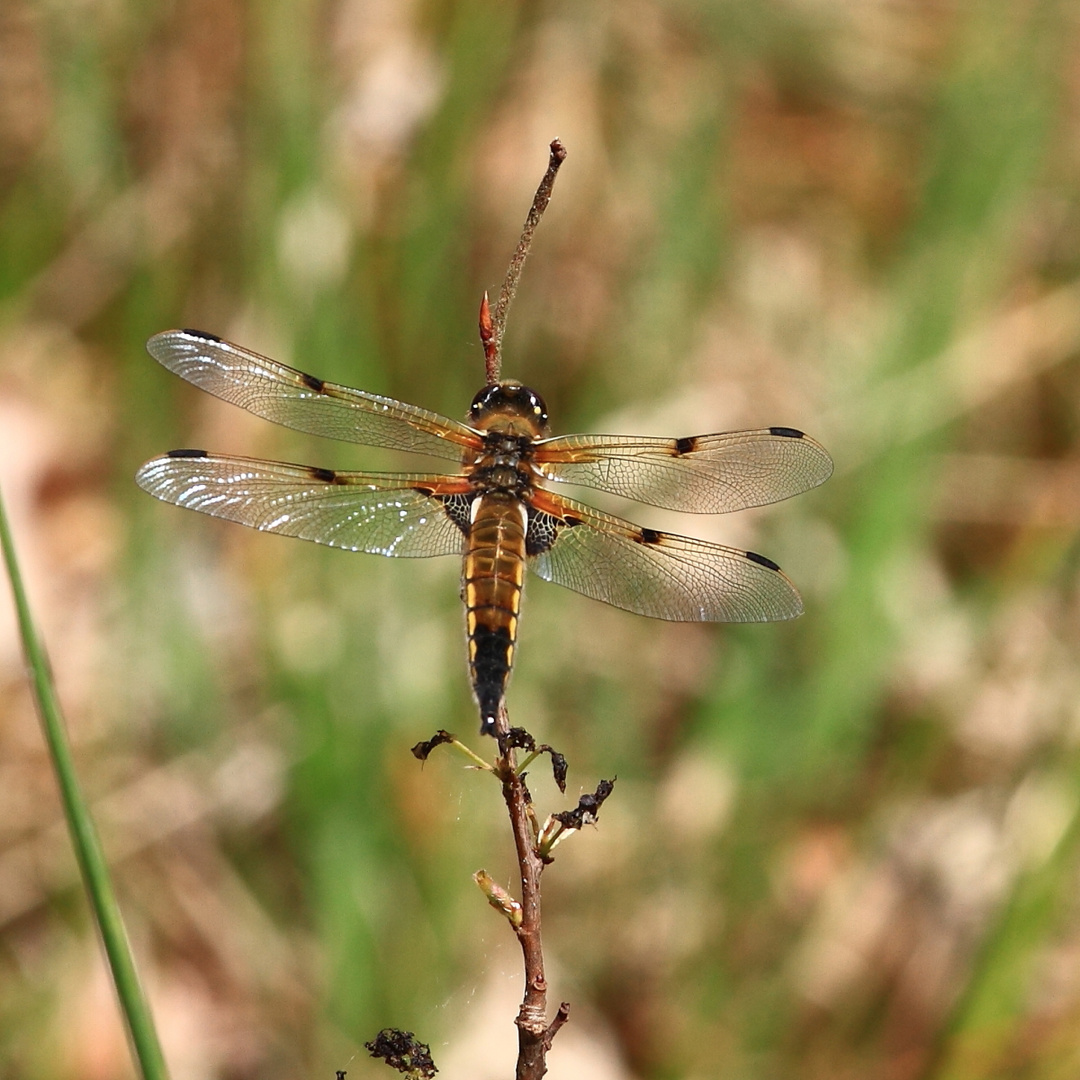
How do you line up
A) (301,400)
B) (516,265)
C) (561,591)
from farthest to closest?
(561,591)
(301,400)
(516,265)

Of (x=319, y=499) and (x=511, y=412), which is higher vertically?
(x=511, y=412)

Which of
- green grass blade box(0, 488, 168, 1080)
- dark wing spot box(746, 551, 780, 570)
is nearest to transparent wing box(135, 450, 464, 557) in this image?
dark wing spot box(746, 551, 780, 570)

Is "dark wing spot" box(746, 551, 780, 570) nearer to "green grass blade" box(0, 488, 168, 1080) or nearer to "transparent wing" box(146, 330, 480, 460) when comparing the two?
"transparent wing" box(146, 330, 480, 460)

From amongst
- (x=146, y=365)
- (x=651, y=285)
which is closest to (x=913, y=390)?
(x=651, y=285)

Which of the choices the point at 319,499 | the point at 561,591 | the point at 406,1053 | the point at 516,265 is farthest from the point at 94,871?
the point at 561,591

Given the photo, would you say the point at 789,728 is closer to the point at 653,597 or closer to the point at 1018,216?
the point at 653,597

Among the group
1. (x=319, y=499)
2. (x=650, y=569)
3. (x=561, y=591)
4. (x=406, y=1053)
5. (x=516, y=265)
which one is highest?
(x=561, y=591)

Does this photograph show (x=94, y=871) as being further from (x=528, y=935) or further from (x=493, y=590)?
(x=493, y=590)
